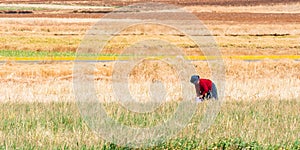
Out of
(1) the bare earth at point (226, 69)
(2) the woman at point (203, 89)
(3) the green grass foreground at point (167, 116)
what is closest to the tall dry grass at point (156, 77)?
(1) the bare earth at point (226, 69)

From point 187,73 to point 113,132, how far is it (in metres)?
12.0

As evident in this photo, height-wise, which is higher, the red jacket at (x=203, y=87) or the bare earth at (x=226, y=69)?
the red jacket at (x=203, y=87)

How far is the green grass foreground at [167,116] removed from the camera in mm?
8445

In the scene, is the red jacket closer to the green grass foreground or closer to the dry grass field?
the dry grass field

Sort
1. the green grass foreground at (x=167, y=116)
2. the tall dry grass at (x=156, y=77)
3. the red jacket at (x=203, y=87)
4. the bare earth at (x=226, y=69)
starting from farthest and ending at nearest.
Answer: the tall dry grass at (x=156, y=77), the bare earth at (x=226, y=69), the red jacket at (x=203, y=87), the green grass foreground at (x=167, y=116)

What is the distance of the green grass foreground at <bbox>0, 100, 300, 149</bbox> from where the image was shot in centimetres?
845

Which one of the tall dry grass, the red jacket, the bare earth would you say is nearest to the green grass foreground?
the red jacket

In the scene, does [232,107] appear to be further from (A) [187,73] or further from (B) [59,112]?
(A) [187,73]

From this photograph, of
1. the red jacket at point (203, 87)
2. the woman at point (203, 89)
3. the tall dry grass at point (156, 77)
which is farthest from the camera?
the tall dry grass at point (156, 77)

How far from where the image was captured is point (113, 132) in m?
9.12

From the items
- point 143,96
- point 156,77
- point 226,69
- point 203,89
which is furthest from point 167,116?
point 226,69

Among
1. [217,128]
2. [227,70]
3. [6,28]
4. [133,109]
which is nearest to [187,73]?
[227,70]

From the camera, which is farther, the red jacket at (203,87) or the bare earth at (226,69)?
the bare earth at (226,69)

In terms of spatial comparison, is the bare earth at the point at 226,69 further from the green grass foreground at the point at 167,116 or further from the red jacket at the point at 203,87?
the green grass foreground at the point at 167,116
